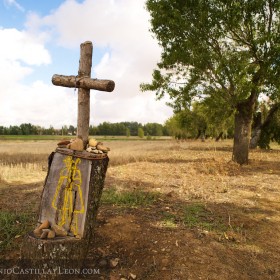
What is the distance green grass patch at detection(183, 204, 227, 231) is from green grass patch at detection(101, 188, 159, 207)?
1.05 m

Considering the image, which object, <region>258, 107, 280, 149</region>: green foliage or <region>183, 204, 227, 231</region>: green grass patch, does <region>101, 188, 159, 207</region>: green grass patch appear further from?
<region>258, 107, 280, 149</region>: green foliage

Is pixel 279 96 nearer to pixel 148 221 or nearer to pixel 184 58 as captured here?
pixel 184 58

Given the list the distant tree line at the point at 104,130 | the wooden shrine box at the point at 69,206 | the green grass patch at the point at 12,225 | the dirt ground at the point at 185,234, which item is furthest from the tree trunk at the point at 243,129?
the distant tree line at the point at 104,130

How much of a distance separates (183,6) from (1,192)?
11481 millimetres

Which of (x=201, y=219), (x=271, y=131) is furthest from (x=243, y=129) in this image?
(x=271, y=131)

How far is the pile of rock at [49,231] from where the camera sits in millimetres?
4184

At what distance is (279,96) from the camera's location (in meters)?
15.0

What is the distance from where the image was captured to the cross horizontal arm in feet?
14.5

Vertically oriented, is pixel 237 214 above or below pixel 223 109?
below

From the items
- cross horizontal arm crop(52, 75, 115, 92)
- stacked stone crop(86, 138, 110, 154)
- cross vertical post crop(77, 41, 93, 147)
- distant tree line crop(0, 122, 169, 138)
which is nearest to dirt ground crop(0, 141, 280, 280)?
stacked stone crop(86, 138, 110, 154)

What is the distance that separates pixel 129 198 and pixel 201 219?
2025 millimetres

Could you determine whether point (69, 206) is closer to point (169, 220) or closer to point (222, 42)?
point (169, 220)

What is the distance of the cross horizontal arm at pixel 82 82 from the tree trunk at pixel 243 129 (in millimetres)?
12303

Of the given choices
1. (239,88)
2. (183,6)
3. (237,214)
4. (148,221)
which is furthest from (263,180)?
(183,6)
